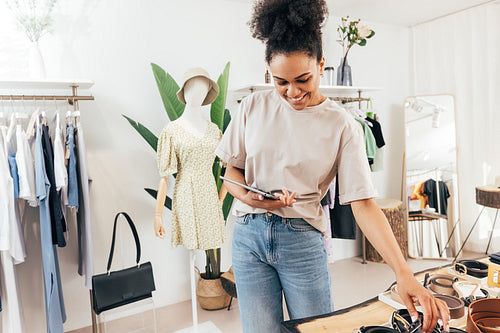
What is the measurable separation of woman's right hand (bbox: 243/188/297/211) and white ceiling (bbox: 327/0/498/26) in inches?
115

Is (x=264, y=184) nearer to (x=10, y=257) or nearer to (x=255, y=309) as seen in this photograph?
(x=255, y=309)

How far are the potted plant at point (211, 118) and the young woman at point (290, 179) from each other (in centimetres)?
154

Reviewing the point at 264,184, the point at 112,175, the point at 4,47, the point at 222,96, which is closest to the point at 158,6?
the point at 222,96

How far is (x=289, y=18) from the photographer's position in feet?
3.27

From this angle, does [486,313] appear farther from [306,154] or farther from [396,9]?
[396,9]

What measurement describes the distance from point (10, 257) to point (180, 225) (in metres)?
0.99

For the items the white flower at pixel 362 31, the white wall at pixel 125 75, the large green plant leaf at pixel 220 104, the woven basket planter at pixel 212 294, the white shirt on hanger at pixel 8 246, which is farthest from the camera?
the white flower at pixel 362 31

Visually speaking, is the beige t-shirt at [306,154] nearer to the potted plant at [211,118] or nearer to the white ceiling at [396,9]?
the potted plant at [211,118]

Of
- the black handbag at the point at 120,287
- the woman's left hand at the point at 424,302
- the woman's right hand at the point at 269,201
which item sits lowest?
the black handbag at the point at 120,287

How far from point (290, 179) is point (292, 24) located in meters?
0.45

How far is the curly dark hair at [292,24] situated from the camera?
992 mm

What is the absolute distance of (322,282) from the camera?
3.82ft

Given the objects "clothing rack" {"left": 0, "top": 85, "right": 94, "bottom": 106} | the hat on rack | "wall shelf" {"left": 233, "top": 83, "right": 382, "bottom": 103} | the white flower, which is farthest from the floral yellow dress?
the white flower

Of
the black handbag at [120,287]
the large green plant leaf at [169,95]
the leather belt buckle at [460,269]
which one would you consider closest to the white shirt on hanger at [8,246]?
the black handbag at [120,287]
